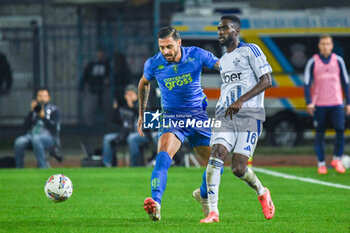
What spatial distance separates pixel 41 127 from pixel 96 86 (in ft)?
16.4

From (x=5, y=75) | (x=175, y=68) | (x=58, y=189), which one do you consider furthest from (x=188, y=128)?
(x=5, y=75)

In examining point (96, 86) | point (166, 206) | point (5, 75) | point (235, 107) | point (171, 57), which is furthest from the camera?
point (96, 86)

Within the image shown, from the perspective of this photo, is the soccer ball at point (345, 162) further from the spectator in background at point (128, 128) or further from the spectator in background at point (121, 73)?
the spectator in background at point (121, 73)

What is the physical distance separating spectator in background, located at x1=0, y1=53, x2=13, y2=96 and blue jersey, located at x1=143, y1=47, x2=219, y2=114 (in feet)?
40.8

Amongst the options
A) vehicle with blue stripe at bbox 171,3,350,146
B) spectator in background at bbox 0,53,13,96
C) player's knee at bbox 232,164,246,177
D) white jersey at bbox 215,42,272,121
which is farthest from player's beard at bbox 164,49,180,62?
spectator in background at bbox 0,53,13,96

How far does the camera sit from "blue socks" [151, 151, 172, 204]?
854 cm

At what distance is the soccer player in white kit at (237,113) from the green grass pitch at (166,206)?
0.46 meters

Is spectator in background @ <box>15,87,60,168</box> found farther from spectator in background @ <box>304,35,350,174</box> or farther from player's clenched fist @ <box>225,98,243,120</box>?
player's clenched fist @ <box>225,98,243,120</box>

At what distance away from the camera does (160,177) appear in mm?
8641

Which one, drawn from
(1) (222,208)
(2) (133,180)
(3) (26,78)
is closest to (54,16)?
(3) (26,78)

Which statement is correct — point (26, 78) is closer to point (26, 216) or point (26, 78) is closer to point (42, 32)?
point (42, 32)

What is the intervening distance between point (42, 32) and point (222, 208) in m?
12.1

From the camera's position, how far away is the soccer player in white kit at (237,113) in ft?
28.1

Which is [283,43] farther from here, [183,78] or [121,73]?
[183,78]
